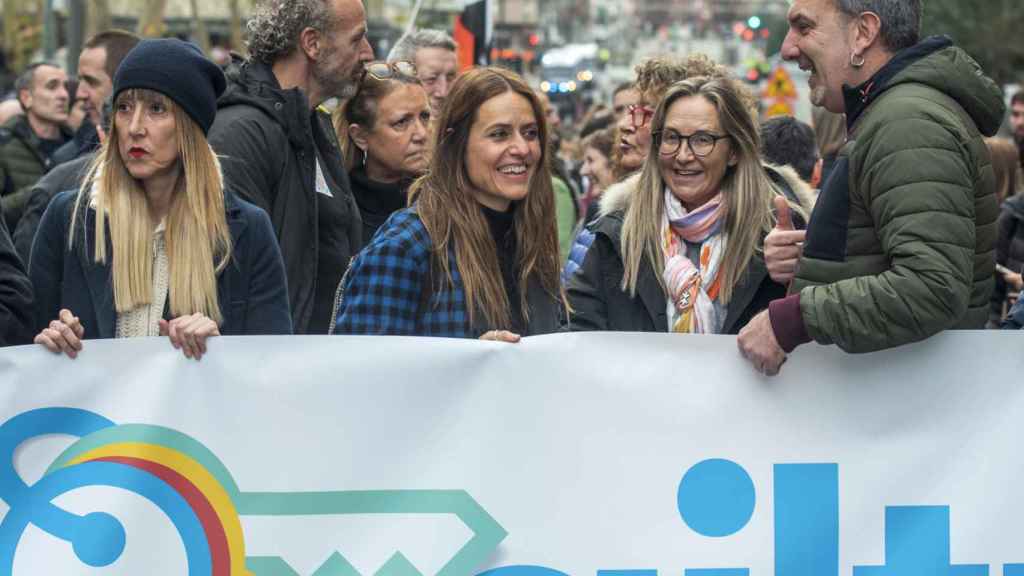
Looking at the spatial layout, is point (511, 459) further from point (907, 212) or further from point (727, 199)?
point (727, 199)

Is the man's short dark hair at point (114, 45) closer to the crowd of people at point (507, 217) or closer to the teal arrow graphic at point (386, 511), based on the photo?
the crowd of people at point (507, 217)

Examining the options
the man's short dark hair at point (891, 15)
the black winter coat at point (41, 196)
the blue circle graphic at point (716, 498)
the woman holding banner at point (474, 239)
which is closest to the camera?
the blue circle graphic at point (716, 498)

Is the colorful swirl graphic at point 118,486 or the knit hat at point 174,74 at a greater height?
the knit hat at point 174,74

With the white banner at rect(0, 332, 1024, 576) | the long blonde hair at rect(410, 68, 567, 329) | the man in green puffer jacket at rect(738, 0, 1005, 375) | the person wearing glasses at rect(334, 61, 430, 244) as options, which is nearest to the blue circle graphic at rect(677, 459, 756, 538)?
the white banner at rect(0, 332, 1024, 576)

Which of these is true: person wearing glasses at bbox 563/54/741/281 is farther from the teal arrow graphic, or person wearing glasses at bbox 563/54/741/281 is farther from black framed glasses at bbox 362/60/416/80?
the teal arrow graphic

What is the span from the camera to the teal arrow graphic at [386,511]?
157 inches

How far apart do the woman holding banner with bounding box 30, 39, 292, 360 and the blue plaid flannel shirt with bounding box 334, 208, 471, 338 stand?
20 cm

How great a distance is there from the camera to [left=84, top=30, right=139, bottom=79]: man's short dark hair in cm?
809

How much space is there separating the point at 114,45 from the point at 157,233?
163 inches

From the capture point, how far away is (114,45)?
8219 mm

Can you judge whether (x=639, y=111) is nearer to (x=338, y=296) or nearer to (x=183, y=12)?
(x=338, y=296)

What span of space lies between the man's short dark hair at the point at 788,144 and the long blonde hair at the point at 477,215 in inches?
91.9

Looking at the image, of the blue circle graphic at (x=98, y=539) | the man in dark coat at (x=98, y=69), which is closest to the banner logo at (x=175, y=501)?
the blue circle graphic at (x=98, y=539)

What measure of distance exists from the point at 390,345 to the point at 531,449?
1.36 ft
